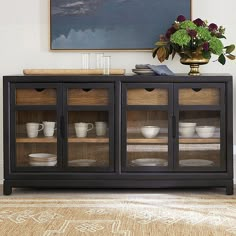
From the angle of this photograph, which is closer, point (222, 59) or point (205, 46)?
point (205, 46)

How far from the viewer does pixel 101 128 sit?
404 cm

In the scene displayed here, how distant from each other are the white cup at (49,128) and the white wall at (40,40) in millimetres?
540

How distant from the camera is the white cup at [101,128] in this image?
13.2 ft

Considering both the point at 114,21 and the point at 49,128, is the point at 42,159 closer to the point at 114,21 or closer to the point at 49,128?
the point at 49,128

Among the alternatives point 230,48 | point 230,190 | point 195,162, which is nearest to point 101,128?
point 195,162

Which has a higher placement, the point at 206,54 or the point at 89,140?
the point at 206,54

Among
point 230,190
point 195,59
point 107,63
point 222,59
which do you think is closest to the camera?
point 230,190

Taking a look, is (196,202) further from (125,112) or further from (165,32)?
(165,32)

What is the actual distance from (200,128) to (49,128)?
91cm

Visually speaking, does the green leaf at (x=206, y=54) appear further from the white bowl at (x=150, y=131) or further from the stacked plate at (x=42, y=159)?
the stacked plate at (x=42, y=159)

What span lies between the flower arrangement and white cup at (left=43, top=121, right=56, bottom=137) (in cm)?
79

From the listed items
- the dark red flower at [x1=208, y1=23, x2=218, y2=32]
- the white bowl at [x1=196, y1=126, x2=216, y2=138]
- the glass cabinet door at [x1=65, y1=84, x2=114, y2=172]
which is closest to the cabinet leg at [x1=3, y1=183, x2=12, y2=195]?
the glass cabinet door at [x1=65, y1=84, x2=114, y2=172]

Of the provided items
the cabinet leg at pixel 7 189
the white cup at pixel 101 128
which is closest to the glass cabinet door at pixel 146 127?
the white cup at pixel 101 128

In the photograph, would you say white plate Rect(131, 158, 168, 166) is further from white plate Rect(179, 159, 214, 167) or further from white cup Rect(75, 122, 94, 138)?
white cup Rect(75, 122, 94, 138)
